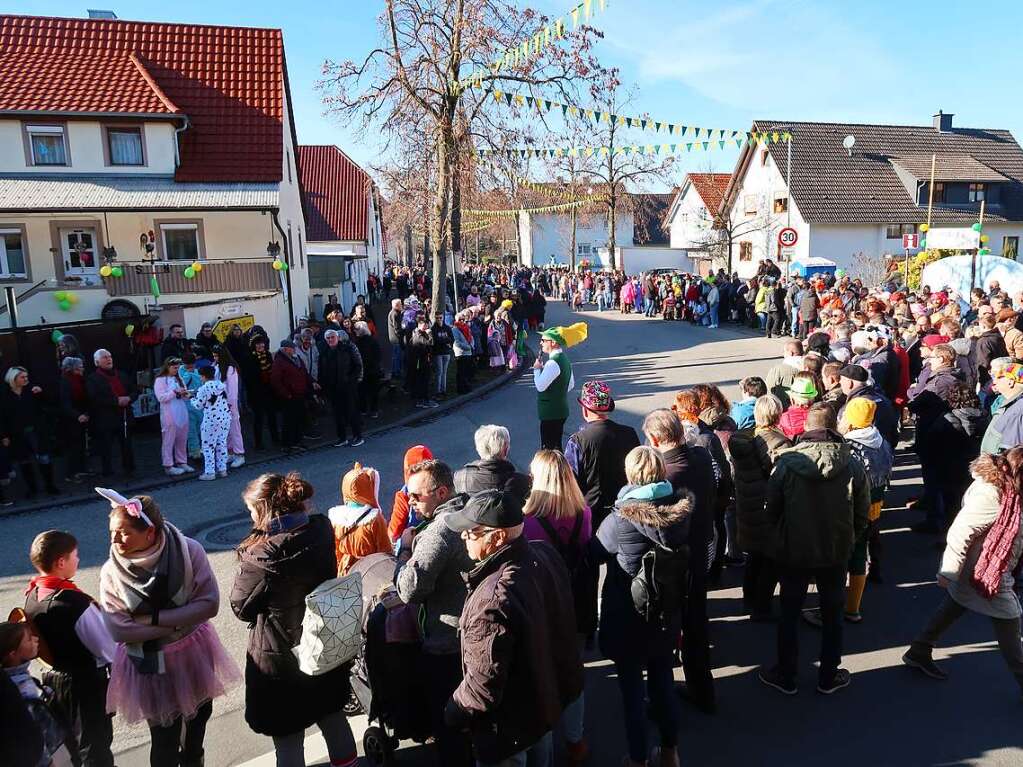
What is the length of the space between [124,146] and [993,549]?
2091 centimetres

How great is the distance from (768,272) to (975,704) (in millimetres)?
22063

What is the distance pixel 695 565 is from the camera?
443cm

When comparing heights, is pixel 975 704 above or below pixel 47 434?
below

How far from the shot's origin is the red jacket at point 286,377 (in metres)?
10.3

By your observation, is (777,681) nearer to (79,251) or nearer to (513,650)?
(513,650)

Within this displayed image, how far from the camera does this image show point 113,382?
379 inches

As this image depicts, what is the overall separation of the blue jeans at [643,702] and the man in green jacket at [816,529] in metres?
1.03

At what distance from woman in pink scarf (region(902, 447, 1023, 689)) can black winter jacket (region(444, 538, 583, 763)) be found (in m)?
2.69

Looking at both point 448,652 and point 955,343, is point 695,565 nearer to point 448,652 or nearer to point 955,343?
point 448,652

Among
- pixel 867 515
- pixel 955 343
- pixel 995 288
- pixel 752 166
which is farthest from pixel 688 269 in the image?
pixel 867 515

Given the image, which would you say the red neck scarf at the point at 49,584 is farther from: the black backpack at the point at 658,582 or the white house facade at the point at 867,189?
the white house facade at the point at 867,189

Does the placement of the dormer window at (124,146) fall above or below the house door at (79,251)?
above

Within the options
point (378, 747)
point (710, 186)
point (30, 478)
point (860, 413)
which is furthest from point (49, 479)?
point (710, 186)

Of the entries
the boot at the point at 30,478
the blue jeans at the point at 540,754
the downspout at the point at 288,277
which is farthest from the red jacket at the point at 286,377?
the downspout at the point at 288,277
